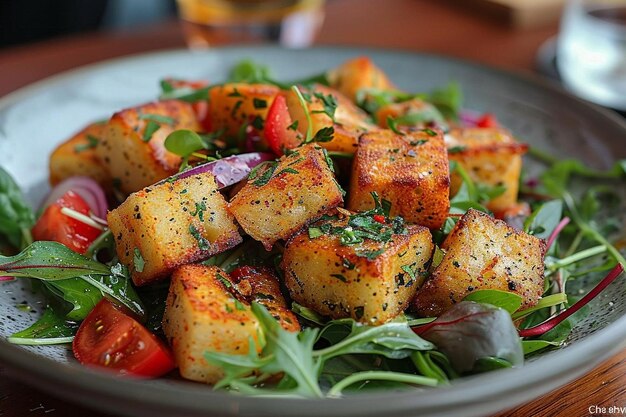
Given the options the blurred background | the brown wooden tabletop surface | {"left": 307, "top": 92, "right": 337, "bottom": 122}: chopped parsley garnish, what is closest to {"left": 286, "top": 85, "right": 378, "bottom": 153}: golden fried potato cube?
{"left": 307, "top": 92, "right": 337, "bottom": 122}: chopped parsley garnish

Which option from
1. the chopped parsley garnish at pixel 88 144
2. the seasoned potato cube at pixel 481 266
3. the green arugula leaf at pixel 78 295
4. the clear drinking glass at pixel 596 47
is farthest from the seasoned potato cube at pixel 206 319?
the clear drinking glass at pixel 596 47

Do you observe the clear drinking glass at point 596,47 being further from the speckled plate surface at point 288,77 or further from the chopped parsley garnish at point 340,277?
the chopped parsley garnish at point 340,277

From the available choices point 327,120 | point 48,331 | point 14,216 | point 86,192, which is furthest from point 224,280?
point 14,216

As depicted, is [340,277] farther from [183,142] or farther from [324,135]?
[183,142]

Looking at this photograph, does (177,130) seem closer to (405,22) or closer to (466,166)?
(466,166)

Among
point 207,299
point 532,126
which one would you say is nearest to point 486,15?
point 532,126

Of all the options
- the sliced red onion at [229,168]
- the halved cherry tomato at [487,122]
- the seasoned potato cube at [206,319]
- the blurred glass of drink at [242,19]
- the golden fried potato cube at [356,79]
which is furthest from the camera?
the blurred glass of drink at [242,19]

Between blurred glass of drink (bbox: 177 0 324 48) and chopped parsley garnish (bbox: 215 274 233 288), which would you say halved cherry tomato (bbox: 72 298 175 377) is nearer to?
chopped parsley garnish (bbox: 215 274 233 288)
